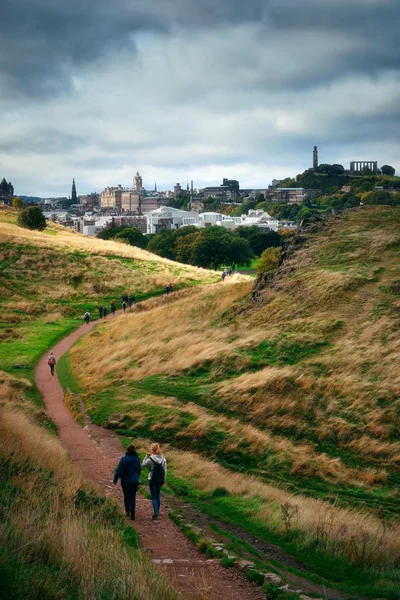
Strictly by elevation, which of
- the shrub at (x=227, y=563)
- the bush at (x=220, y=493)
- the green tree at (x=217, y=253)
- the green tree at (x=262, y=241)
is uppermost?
the green tree at (x=262, y=241)

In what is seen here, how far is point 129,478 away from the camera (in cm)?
1052

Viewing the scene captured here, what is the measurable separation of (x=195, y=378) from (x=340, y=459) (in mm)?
7273

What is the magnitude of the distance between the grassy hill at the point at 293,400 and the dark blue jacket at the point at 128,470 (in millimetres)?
2077

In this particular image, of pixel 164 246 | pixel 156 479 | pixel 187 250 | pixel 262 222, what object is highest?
pixel 262 222

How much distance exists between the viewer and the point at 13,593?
19.9 ft

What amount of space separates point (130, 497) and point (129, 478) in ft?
1.31

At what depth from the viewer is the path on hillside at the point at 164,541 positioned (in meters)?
8.05

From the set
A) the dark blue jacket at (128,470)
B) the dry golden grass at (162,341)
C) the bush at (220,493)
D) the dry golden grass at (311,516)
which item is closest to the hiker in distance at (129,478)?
the dark blue jacket at (128,470)

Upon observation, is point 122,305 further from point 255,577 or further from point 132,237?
point 132,237

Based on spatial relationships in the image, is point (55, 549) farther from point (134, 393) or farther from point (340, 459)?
point (134, 393)

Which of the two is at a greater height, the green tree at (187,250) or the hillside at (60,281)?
the green tree at (187,250)

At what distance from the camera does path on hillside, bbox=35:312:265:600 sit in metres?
8.05

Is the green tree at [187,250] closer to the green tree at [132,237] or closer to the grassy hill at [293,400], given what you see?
the green tree at [132,237]

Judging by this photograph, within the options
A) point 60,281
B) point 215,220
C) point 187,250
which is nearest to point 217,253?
point 187,250
